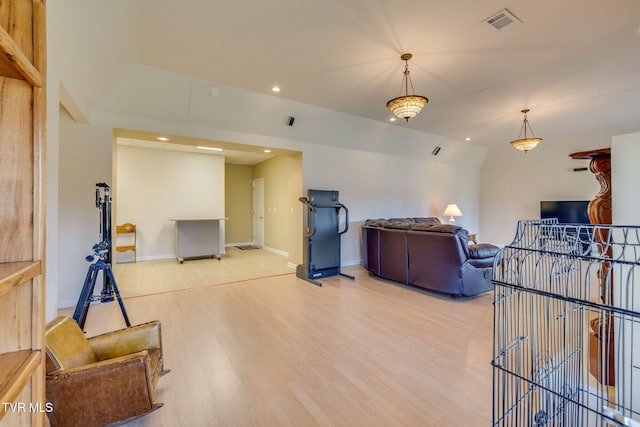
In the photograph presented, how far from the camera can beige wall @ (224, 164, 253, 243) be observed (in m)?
8.52

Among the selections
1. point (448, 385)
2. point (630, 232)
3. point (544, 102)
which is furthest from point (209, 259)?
point (544, 102)

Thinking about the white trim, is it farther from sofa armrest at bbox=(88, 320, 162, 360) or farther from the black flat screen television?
the black flat screen television

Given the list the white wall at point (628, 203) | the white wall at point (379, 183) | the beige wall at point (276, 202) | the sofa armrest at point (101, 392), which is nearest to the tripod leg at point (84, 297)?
the sofa armrest at point (101, 392)

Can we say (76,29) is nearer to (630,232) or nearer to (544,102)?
(630,232)

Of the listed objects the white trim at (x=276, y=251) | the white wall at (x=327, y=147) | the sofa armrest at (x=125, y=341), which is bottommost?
the white trim at (x=276, y=251)

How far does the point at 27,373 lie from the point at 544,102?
6889 mm

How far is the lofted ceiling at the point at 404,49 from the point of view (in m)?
2.66

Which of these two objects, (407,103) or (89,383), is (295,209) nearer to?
(407,103)

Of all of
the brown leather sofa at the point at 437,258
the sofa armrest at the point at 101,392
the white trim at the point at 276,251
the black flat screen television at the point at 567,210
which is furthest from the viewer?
the white trim at the point at 276,251

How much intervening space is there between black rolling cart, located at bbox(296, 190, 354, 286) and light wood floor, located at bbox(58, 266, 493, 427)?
0.88 m

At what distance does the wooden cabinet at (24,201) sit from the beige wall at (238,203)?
7944 millimetres

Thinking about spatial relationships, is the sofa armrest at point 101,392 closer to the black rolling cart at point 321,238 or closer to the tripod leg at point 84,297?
the tripod leg at point 84,297

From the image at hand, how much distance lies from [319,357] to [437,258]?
Result: 2.29m

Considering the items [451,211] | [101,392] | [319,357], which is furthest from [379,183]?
[101,392]
